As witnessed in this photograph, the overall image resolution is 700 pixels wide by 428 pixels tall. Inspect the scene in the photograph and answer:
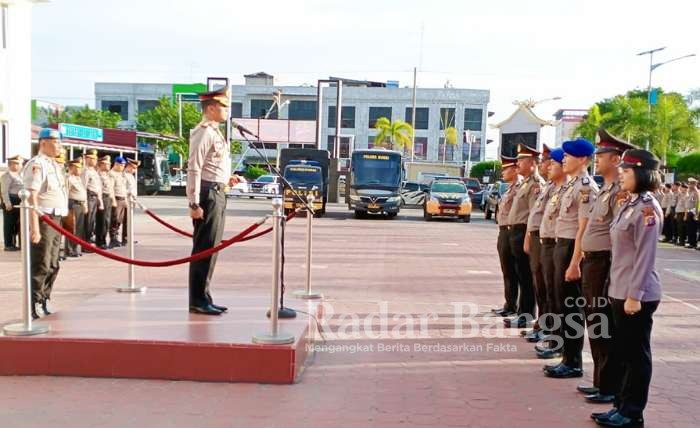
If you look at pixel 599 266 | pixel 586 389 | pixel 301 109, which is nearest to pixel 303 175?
pixel 586 389

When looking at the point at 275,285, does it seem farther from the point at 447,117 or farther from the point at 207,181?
the point at 447,117

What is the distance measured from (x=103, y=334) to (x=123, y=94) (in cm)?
6947

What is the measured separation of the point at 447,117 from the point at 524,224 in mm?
58109

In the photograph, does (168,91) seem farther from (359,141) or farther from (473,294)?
(473,294)

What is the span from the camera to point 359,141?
64.9 metres

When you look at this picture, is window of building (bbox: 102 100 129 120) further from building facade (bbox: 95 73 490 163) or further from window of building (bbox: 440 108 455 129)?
window of building (bbox: 440 108 455 129)

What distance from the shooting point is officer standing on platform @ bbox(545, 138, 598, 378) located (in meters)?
5.64

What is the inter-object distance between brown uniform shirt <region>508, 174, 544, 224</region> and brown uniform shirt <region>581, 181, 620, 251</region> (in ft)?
7.53

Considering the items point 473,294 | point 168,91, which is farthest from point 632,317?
point 168,91

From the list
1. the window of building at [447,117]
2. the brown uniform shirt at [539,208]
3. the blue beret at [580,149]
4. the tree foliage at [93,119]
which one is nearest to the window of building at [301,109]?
the window of building at [447,117]

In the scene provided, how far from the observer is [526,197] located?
745 centimetres

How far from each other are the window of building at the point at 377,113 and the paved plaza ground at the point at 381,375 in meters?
54.0

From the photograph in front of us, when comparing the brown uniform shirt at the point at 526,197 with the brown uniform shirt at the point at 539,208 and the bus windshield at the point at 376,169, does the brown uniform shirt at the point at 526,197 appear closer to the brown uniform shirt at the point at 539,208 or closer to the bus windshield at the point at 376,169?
the brown uniform shirt at the point at 539,208

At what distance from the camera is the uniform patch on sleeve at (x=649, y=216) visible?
168 inches
